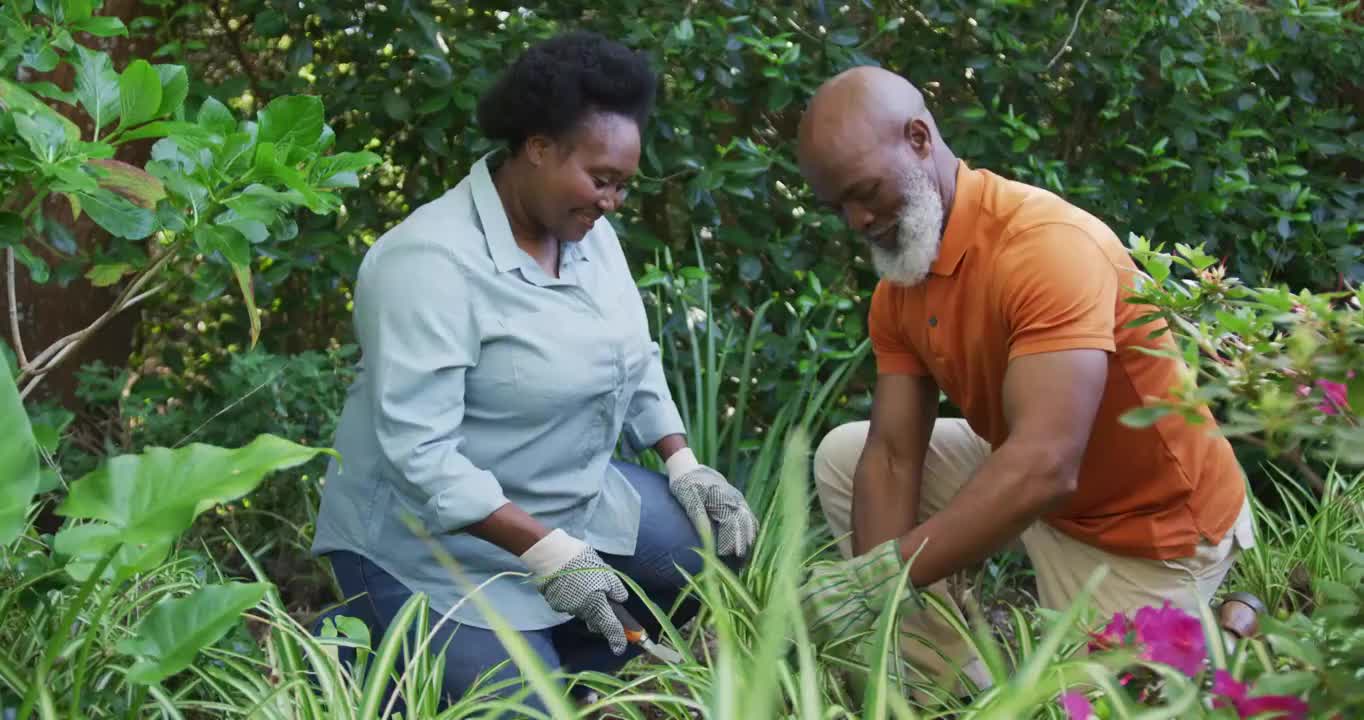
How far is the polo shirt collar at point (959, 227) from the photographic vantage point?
2.70 m

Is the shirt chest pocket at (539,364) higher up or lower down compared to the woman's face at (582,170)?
lower down

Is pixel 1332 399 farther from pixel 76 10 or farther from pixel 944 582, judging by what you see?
pixel 76 10

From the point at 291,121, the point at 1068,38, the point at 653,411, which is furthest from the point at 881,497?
the point at 1068,38

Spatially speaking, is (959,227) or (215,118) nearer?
(215,118)

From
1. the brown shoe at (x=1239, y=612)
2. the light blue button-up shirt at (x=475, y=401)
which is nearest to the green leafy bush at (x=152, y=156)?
the light blue button-up shirt at (x=475, y=401)

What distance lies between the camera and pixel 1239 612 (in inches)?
116

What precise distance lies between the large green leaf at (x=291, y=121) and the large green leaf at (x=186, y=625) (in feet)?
1.96

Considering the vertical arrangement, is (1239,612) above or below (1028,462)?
below

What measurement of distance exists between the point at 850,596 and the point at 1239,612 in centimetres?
98

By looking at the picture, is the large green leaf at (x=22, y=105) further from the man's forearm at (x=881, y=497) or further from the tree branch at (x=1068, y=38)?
the tree branch at (x=1068, y=38)

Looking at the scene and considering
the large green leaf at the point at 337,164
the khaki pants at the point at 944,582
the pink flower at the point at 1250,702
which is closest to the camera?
the pink flower at the point at 1250,702

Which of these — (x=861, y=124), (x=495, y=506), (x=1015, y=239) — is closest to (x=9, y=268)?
(x=495, y=506)

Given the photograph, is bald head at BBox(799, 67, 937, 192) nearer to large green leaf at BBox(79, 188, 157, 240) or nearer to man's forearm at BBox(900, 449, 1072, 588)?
man's forearm at BBox(900, 449, 1072, 588)

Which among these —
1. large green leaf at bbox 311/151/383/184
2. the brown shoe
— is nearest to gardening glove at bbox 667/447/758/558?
the brown shoe
